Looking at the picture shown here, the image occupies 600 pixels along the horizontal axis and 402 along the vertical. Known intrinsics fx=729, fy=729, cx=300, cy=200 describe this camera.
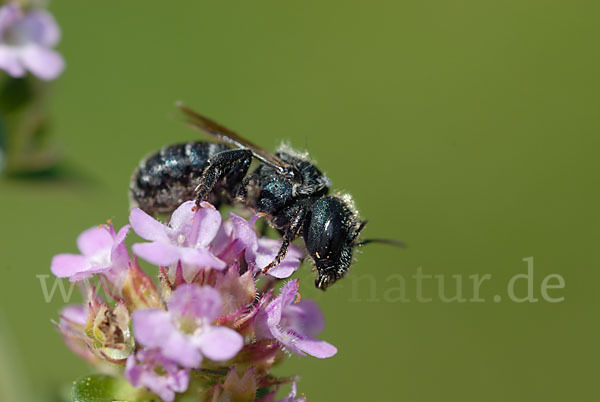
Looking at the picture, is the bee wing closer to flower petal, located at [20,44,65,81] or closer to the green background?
flower petal, located at [20,44,65,81]

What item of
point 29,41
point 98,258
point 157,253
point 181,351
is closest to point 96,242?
point 98,258

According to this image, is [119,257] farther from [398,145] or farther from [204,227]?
[398,145]

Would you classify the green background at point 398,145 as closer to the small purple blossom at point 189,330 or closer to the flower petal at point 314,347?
the flower petal at point 314,347

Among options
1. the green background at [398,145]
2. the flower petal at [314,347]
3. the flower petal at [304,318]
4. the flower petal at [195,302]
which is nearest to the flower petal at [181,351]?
the flower petal at [195,302]

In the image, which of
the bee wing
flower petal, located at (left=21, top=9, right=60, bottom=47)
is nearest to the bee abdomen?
the bee wing

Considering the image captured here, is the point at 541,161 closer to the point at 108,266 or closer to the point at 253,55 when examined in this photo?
the point at 253,55

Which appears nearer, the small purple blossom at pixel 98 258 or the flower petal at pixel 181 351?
the flower petal at pixel 181 351

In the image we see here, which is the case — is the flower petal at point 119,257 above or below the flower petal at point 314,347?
above
